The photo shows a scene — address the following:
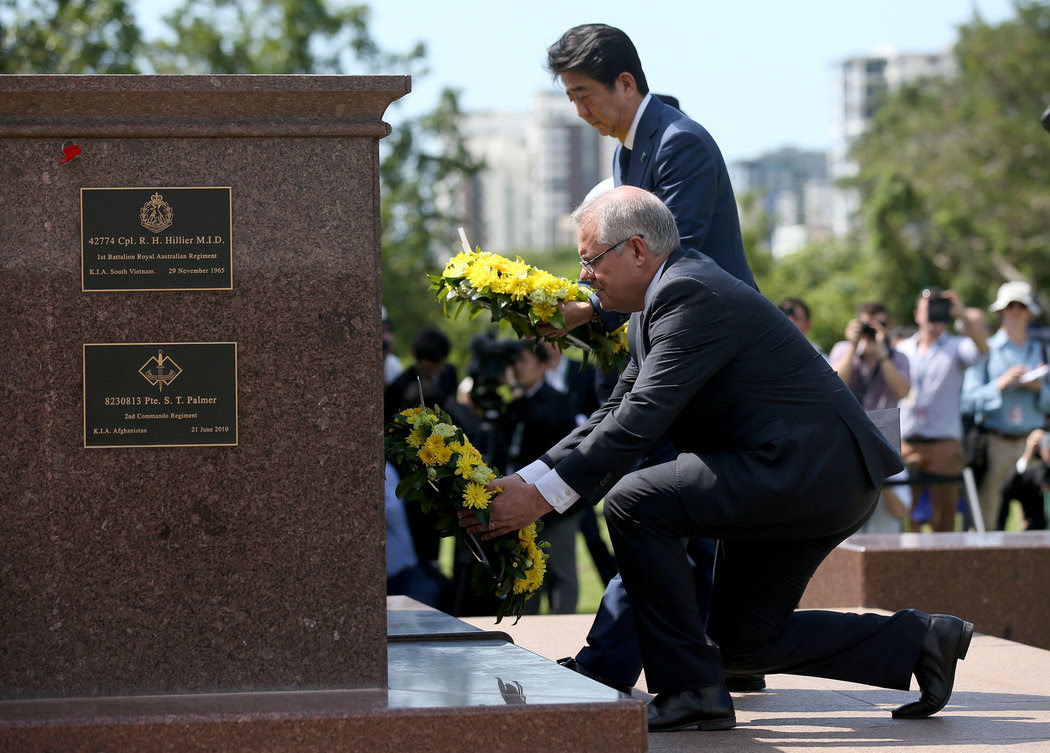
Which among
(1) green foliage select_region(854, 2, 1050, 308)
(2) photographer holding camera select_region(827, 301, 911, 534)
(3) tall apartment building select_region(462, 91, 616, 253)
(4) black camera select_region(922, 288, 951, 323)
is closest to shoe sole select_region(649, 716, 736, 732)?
(2) photographer holding camera select_region(827, 301, 911, 534)

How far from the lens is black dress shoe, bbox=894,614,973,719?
4195 millimetres

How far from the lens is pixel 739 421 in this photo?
4008 mm

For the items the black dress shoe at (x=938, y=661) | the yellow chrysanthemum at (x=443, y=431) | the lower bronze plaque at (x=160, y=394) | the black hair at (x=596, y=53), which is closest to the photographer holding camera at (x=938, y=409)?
the black hair at (x=596, y=53)

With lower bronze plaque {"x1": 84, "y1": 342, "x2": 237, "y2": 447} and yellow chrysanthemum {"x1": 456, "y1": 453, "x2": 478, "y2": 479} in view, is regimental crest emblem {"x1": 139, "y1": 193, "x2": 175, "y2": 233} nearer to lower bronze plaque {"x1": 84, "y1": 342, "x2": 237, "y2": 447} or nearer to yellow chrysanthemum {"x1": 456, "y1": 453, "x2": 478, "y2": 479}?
lower bronze plaque {"x1": 84, "y1": 342, "x2": 237, "y2": 447}

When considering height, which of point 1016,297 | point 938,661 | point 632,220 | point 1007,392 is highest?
point 1016,297

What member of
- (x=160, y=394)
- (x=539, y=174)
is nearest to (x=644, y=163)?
(x=160, y=394)

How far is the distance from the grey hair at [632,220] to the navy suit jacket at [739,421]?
10 centimetres

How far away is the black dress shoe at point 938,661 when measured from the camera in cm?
420

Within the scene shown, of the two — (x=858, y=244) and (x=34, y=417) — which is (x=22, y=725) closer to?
(x=34, y=417)

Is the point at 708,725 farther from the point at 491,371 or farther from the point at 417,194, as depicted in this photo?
the point at 417,194

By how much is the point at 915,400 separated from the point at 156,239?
748cm

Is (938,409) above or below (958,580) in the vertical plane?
above

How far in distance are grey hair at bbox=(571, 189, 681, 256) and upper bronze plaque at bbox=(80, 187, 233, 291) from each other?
44.5 inches

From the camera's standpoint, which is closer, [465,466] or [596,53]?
[465,466]
